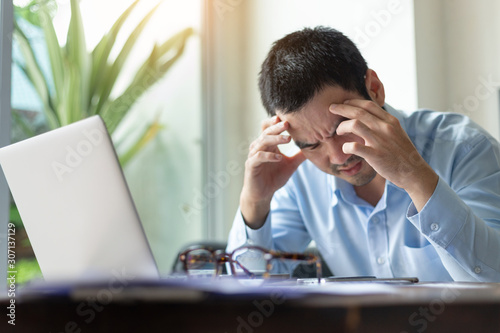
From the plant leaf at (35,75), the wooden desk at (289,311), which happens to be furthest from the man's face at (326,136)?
the plant leaf at (35,75)

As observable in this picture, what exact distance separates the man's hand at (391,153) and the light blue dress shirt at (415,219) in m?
0.03

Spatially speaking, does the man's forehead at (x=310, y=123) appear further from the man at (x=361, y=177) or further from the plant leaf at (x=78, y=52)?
the plant leaf at (x=78, y=52)

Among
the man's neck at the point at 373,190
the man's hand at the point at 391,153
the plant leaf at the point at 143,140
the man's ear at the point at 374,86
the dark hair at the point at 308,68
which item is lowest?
the plant leaf at the point at 143,140

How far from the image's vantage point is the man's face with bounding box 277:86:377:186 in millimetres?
1238

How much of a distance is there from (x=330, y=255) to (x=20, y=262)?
1346 mm

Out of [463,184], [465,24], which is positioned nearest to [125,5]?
[465,24]

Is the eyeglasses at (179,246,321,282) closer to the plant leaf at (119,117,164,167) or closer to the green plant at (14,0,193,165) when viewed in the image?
the green plant at (14,0,193,165)

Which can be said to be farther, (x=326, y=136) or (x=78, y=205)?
(x=326, y=136)

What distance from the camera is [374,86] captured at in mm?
1381

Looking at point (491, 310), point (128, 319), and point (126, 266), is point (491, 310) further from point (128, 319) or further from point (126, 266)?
point (126, 266)

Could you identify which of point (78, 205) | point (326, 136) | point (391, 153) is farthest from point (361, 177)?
point (78, 205)

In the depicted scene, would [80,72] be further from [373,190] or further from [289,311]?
[289,311]

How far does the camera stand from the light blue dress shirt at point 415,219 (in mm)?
1043

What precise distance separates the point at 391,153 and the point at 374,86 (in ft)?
1.16
